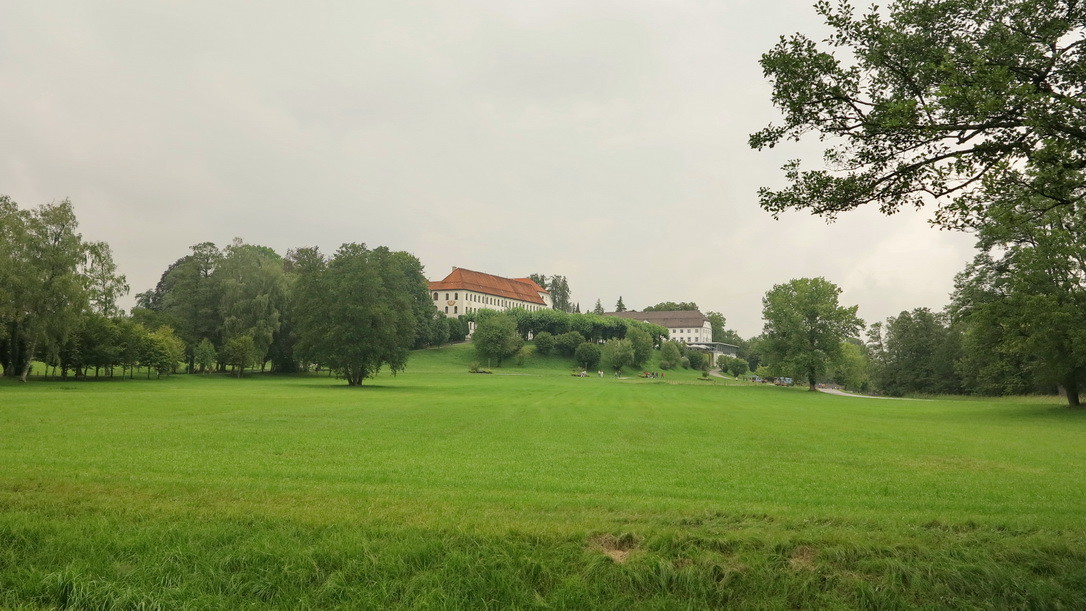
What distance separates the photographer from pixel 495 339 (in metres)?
116

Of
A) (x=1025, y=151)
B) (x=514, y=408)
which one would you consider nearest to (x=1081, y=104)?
(x=1025, y=151)

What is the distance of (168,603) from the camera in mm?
6070

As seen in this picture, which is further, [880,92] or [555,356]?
[555,356]

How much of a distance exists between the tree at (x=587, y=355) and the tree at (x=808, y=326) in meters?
48.8

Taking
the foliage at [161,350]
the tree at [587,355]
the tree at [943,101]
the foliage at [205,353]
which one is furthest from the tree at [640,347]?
the tree at [943,101]

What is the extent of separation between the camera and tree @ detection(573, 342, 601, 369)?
12538cm

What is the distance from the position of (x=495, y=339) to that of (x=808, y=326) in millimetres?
57767

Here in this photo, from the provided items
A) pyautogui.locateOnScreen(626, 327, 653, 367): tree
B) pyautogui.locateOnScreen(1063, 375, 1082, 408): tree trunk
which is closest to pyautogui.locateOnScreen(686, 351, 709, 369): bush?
pyautogui.locateOnScreen(626, 327, 653, 367): tree

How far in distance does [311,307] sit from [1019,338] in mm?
60255

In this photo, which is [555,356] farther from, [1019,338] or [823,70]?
[823,70]

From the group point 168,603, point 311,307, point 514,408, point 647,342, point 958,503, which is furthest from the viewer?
point 647,342

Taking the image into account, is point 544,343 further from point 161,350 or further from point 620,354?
point 161,350

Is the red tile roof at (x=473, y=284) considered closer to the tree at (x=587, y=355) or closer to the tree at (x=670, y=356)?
the tree at (x=587, y=355)

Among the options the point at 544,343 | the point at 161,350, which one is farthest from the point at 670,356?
the point at 161,350
